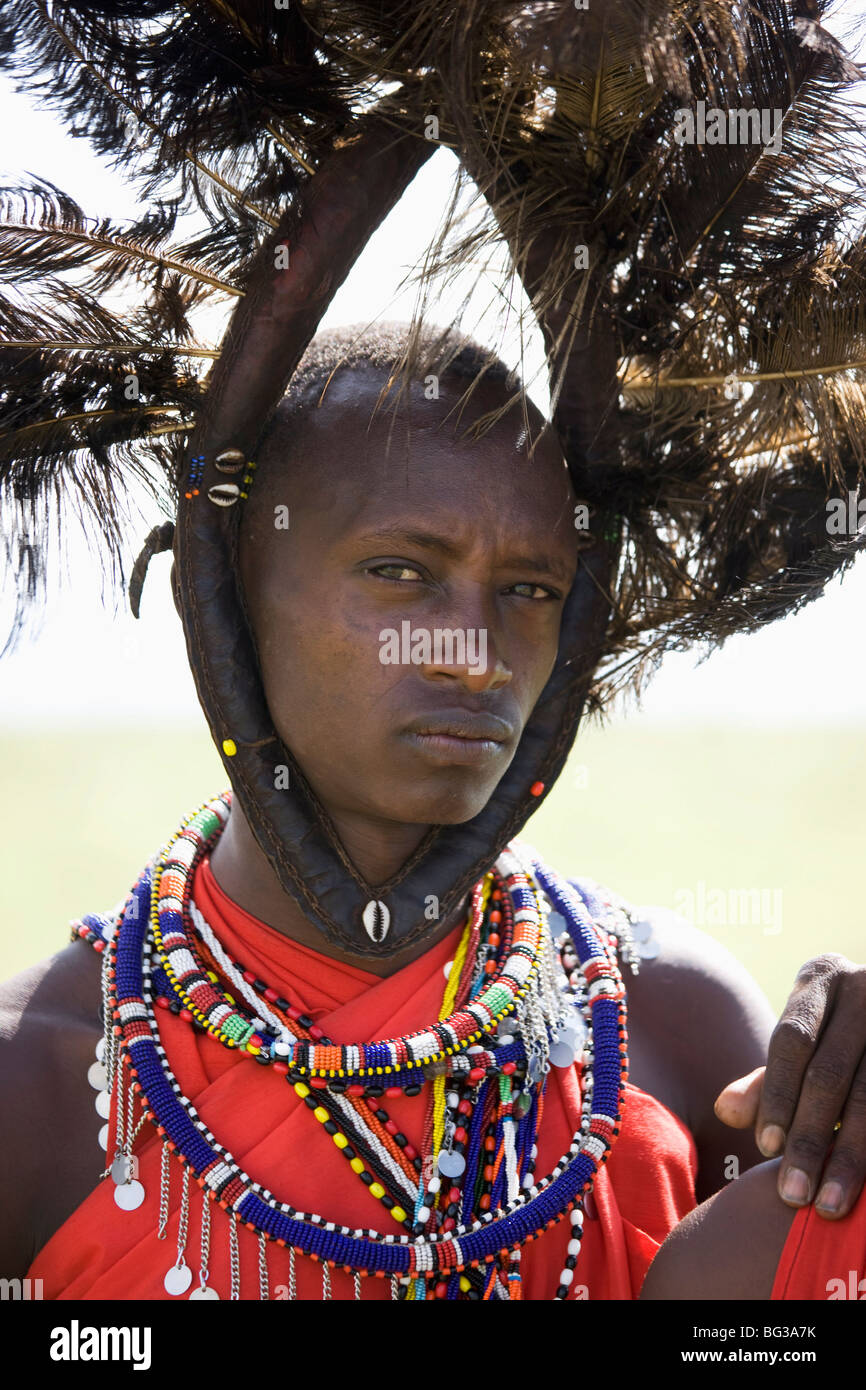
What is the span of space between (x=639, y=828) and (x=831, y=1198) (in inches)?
612

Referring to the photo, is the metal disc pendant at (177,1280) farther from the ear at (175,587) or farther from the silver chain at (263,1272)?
the ear at (175,587)

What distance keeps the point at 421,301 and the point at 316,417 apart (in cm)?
35

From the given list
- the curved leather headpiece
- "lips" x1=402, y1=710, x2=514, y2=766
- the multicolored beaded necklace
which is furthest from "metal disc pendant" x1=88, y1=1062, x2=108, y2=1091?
"lips" x1=402, y1=710, x2=514, y2=766

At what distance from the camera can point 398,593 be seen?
89.7 inches

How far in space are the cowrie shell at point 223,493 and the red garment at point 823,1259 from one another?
159cm

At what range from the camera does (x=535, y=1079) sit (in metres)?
2.49

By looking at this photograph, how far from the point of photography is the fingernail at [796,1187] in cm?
193

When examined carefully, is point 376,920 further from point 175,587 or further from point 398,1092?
point 175,587

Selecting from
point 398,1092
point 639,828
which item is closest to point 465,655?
point 398,1092

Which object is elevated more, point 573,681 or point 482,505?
point 482,505

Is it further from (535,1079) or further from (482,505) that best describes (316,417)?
(535,1079)

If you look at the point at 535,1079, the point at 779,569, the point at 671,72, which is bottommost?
the point at 535,1079

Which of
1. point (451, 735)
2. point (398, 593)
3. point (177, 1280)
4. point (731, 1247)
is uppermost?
point (398, 593)
